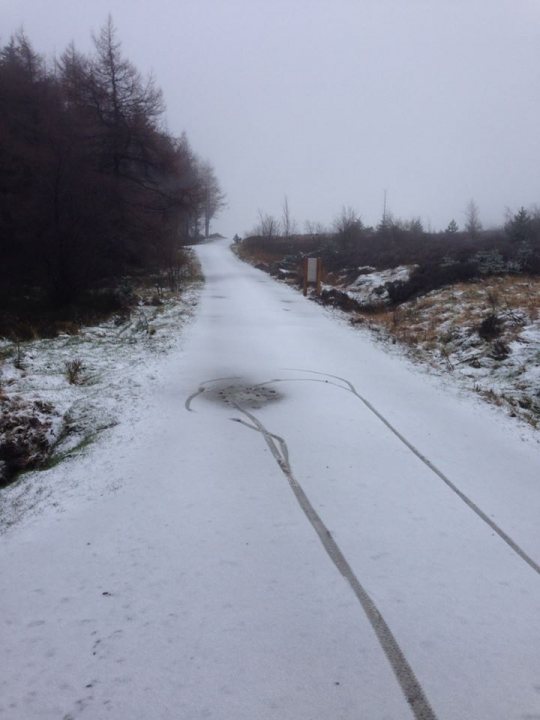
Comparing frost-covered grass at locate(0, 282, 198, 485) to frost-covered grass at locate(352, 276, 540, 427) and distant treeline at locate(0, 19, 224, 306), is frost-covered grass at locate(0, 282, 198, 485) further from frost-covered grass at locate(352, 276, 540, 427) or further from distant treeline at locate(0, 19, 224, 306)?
frost-covered grass at locate(352, 276, 540, 427)

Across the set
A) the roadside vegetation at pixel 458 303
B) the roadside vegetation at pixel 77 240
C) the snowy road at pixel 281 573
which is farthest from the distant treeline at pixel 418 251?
the snowy road at pixel 281 573

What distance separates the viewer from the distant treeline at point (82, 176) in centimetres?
1308

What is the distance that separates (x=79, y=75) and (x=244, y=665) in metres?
24.4

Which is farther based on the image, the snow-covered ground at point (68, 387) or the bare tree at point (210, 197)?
the bare tree at point (210, 197)

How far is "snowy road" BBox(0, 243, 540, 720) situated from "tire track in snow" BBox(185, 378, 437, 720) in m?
0.01

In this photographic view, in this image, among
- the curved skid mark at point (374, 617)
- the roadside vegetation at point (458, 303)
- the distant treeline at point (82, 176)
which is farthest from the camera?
the distant treeline at point (82, 176)

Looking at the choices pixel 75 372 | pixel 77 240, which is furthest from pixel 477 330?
pixel 77 240

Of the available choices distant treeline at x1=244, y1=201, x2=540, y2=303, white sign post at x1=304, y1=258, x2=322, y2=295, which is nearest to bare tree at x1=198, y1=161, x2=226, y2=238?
distant treeline at x1=244, y1=201, x2=540, y2=303

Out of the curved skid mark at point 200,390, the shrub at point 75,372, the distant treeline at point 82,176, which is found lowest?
the curved skid mark at point 200,390

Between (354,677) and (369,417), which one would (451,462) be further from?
(354,677)

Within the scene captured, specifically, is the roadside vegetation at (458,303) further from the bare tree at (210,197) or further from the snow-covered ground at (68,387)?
the bare tree at (210,197)

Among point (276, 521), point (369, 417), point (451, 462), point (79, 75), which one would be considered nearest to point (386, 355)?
point (369, 417)

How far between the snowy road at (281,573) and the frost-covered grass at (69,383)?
0.72 m

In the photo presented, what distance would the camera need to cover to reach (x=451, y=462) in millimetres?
4602
